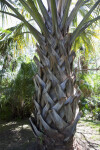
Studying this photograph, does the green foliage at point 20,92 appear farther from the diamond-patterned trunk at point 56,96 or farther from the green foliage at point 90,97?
the diamond-patterned trunk at point 56,96

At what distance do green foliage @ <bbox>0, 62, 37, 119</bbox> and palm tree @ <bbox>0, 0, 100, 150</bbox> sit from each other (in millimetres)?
2691

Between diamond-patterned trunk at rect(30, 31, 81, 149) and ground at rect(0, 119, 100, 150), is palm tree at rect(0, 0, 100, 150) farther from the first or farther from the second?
ground at rect(0, 119, 100, 150)

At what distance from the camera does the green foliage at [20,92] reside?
490cm

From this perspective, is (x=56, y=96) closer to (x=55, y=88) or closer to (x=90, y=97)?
(x=55, y=88)

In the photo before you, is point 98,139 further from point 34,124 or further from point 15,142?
point 15,142

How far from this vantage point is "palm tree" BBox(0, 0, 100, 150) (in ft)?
6.77

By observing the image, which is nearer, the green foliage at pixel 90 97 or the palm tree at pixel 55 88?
the palm tree at pixel 55 88

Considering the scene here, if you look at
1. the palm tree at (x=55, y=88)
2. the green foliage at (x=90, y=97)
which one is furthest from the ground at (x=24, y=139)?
the green foliage at (x=90, y=97)

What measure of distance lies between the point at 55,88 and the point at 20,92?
10.2 feet

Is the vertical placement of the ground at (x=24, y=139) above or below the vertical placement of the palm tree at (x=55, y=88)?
below

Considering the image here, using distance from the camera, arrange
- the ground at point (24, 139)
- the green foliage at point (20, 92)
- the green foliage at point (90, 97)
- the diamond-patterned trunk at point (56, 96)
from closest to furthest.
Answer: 1. the diamond-patterned trunk at point (56, 96)
2. the ground at point (24, 139)
3. the green foliage at point (20, 92)
4. the green foliage at point (90, 97)

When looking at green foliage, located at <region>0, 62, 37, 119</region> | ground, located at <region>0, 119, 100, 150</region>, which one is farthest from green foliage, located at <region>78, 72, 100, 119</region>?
green foliage, located at <region>0, 62, 37, 119</region>

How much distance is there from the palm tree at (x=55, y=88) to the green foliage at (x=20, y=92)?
2691 mm

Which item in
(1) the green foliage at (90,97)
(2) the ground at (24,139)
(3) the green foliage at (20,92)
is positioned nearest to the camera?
(2) the ground at (24,139)
